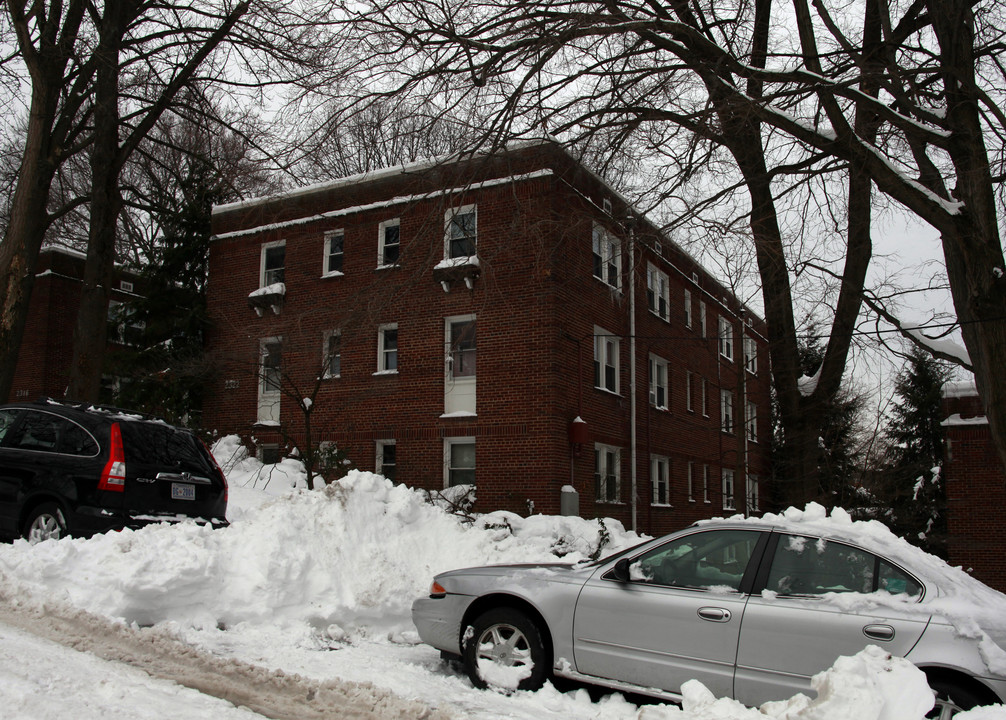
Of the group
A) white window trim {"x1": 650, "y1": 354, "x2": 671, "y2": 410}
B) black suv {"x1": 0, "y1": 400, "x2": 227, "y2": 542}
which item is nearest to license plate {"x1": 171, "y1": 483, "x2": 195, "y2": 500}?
black suv {"x1": 0, "y1": 400, "x2": 227, "y2": 542}

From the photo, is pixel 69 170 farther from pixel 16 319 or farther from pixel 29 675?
pixel 29 675

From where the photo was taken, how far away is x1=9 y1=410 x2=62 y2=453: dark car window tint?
9.09m

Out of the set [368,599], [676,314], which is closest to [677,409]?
[676,314]

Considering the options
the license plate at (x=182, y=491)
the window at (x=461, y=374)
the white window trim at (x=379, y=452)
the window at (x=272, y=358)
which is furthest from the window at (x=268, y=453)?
the license plate at (x=182, y=491)

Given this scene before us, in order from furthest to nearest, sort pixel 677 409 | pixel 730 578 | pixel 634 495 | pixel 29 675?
pixel 677 409 < pixel 634 495 < pixel 730 578 < pixel 29 675

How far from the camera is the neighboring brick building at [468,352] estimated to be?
711 inches

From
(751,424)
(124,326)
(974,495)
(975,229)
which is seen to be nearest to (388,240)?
(124,326)

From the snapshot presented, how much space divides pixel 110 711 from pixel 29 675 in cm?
90

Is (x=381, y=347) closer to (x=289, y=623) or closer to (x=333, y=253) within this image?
(x=333, y=253)

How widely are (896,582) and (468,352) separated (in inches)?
565

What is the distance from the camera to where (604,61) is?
9844mm

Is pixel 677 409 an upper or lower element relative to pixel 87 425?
upper

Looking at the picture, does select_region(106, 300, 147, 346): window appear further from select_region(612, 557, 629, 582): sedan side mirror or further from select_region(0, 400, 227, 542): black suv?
select_region(612, 557, 629, 582): sedan side mirror

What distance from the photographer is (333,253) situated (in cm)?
2148
